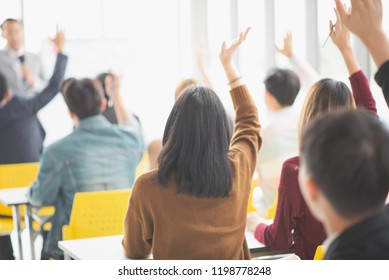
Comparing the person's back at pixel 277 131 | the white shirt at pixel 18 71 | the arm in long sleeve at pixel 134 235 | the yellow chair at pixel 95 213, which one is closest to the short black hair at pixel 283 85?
the person's back at pixel 277 131

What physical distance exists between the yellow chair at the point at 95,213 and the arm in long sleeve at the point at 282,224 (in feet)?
2.82

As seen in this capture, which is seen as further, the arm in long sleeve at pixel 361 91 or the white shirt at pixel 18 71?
the white shirt at pixel 18 71

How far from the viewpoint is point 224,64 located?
2.76 m

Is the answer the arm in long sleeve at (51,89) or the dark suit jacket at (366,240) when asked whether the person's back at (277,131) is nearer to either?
the arm in long sleeve at (51,89)

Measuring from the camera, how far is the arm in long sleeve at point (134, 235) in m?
2.33

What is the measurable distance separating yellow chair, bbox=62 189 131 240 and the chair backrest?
1.22 m

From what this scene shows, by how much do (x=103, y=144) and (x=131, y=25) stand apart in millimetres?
5098

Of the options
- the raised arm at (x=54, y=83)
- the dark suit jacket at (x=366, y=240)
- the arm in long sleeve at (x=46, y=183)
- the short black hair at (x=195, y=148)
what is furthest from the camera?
the raised arm at (x=54, y=83)

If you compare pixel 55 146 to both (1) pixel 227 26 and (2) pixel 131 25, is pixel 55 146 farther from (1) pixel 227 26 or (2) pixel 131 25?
(2) pixel 131 25

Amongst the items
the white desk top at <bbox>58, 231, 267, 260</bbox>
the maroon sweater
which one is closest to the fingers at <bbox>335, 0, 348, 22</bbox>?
the maroon sweater

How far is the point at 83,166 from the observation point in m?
3.63

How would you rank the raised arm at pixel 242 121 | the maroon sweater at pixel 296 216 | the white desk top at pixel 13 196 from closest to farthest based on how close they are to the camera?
the raised arm at pixel 242 121, the maroon sweater at pixel 296 216, the white desk top at pixel 13 196

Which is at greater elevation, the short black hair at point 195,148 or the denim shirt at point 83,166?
the short black hair at point 195,148
